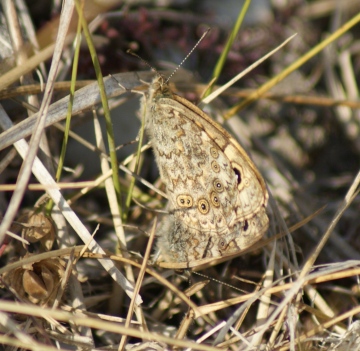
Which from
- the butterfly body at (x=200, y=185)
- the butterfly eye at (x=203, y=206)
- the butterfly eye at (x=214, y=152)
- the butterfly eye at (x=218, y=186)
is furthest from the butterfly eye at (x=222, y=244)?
the butterfly eye at (x=214, y=152)

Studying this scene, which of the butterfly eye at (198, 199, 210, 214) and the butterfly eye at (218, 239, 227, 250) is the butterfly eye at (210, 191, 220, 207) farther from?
the butterfly eye at (218, 239, 227, 250)

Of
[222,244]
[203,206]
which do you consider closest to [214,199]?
[203,206]

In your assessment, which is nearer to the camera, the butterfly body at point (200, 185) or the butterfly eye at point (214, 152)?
the butterfly body at point (200, 185)

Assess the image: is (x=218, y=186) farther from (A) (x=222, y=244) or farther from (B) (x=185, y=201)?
(A) (x=222, y=244)

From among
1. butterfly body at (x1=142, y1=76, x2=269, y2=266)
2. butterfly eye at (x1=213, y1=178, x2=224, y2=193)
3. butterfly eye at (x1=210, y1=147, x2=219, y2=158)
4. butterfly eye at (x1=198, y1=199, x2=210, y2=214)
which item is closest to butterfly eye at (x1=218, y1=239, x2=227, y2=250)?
butterfly body at (x1=142, y1=76, x2=269, y2=266)

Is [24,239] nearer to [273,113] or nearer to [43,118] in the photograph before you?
[43,118]

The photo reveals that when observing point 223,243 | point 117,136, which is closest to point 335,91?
point 117,136

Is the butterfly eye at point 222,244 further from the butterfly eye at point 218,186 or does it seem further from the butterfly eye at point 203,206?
the butterfly eye at point 218,186
